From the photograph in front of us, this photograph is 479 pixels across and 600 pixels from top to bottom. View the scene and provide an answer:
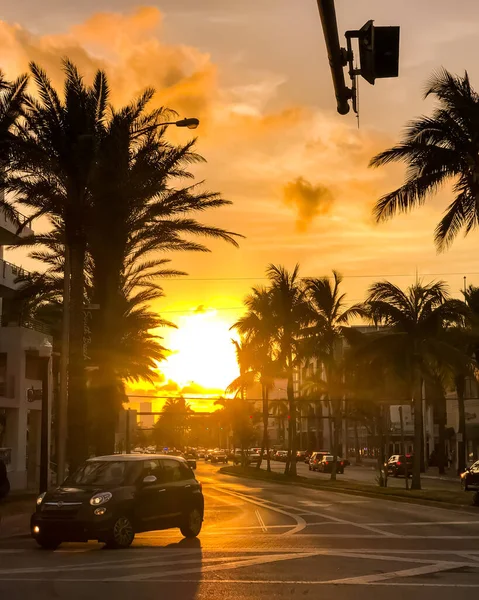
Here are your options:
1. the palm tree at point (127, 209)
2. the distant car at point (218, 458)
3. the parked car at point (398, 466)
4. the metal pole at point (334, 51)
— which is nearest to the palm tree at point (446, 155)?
the palm tree at point (127, 209)

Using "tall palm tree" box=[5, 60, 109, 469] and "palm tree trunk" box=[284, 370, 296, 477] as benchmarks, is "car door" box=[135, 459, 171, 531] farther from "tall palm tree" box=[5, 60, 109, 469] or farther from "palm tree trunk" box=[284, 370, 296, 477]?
"palm tree trunk" box=[284, 370, 296, 477]

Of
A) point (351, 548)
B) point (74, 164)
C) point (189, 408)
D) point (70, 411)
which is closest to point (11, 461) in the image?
point (70, 411)

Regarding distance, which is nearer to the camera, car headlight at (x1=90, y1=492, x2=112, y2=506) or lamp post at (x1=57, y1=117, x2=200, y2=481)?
car headlight at (x1=90, y1=492, x2=112, y2=506)

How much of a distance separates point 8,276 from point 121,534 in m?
29.7

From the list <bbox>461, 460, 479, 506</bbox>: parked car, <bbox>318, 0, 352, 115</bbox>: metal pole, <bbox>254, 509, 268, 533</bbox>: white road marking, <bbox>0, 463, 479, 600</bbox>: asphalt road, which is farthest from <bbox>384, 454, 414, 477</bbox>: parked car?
<bbox>318, 0, 352, 115</bbox>: metal pole

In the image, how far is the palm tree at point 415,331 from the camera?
119ft

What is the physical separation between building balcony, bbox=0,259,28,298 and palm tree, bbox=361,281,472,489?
17477mm

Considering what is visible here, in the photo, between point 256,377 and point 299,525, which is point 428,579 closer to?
point 299,525

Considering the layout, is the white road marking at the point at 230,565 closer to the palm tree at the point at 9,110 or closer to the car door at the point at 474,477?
the palm tree at the point at 9,110

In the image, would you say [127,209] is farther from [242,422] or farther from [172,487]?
[242,422]

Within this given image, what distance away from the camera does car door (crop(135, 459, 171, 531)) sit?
16.2 meters

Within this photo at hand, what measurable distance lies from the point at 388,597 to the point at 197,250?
22939 mm

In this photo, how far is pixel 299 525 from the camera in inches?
811

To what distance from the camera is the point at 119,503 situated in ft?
51.4
